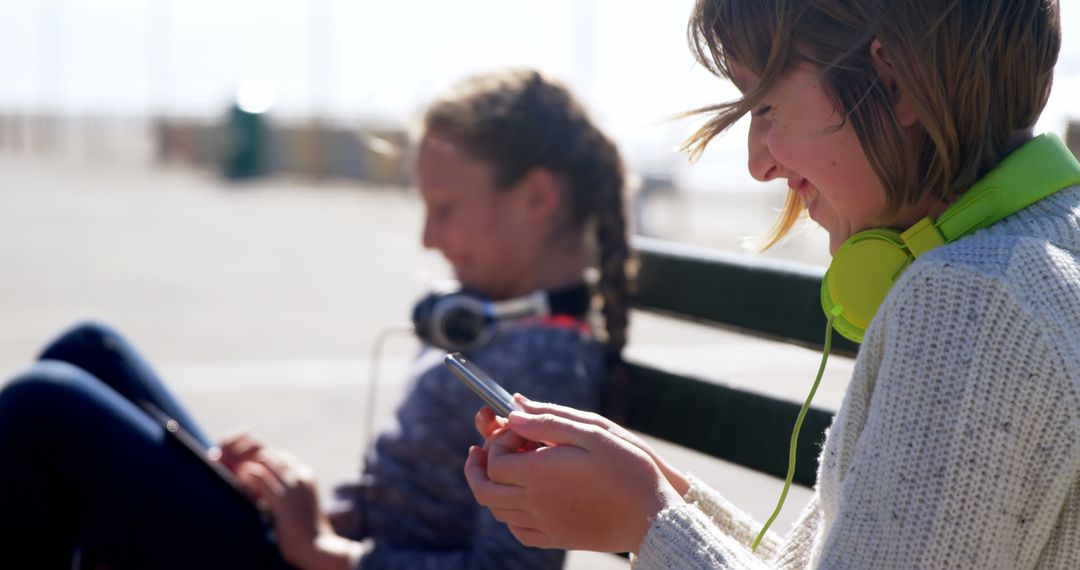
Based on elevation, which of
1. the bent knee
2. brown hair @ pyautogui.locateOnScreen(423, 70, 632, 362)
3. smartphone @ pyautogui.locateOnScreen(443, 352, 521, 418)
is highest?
brown hair @ pyautogui.locateOnScreen(423, 70, 632, 362)

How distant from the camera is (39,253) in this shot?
1168 cm

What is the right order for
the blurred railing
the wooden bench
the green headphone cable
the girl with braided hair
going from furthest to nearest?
the blurred railing
the girl with braided hair
the wooden bench
the green headphone cable

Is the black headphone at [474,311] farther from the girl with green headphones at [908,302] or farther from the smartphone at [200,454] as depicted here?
the girl with green headphones at [908,302]

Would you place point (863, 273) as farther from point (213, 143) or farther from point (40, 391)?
point (213, 143)

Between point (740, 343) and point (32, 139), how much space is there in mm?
45749

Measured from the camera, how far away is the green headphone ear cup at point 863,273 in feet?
4.32

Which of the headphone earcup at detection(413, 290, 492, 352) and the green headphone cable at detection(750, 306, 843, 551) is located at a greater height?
the green headphone cable at detection(750, 306, 843, 551)

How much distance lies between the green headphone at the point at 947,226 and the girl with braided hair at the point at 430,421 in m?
0.93

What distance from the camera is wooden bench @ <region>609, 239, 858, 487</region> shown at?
217cm

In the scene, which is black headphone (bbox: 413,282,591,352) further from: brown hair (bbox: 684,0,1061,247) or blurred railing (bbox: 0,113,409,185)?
blurred railing (bbox: 0,113,409,185)

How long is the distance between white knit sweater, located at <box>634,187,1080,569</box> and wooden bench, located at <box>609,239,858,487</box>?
32.5 inches

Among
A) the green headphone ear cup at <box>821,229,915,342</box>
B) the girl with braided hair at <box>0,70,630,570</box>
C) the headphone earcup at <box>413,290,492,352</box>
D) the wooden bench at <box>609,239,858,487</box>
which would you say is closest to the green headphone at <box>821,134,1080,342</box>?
the green headphone ear cup at <box>821,229,915,342</box>

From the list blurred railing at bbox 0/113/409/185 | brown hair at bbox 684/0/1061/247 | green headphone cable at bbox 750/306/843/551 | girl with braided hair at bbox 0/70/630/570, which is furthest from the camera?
blurred railing at bbox 0/113/409/185

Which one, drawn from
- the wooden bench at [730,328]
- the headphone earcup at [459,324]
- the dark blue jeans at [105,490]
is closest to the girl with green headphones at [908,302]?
the wooden bench at [730,328]
